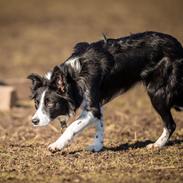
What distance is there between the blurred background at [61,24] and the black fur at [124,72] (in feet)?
29.0

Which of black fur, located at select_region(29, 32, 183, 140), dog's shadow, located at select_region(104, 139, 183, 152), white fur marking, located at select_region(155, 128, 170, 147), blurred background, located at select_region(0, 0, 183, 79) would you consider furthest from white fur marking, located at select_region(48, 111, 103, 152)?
blurred background, located at select_region(0, 0, 183, 79)

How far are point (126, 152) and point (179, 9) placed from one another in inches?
1057

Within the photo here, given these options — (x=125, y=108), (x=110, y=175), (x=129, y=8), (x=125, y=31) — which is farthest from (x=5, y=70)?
(x=129, y=8)

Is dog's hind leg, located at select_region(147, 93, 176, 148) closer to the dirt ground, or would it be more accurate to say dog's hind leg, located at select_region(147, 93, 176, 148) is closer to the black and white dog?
the black and white dog

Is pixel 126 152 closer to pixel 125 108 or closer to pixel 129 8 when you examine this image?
pixel 125 108

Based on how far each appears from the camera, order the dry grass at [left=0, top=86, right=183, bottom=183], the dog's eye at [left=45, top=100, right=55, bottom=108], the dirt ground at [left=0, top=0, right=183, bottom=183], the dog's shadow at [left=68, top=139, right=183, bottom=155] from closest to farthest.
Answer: the dry grass at [left=0, top=86, right=183, bottom=183] → the dirt ground at [left=0, top=0, right=183, bottom=183] → the dog's eye at [left=45, top=100, right=55, bottom=108] → the dog's shadow at [left=68, top=139, right=183, bottom=155]

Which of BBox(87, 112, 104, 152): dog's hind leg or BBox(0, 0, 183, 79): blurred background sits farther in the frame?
BBox(0, 0, 183, 79): blurred background

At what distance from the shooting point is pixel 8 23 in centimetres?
3025

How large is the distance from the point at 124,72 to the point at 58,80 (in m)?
1.16

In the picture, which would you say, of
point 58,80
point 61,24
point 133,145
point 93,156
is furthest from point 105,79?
point 61,24

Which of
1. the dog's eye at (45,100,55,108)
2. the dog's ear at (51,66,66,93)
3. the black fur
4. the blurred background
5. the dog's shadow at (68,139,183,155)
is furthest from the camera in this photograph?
the blurred background

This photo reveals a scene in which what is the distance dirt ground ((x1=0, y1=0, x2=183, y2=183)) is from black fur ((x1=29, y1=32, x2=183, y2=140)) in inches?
29.9

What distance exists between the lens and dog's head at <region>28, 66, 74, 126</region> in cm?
924

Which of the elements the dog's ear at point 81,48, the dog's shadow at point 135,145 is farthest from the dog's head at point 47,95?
the dog's shadow at point 135,145
